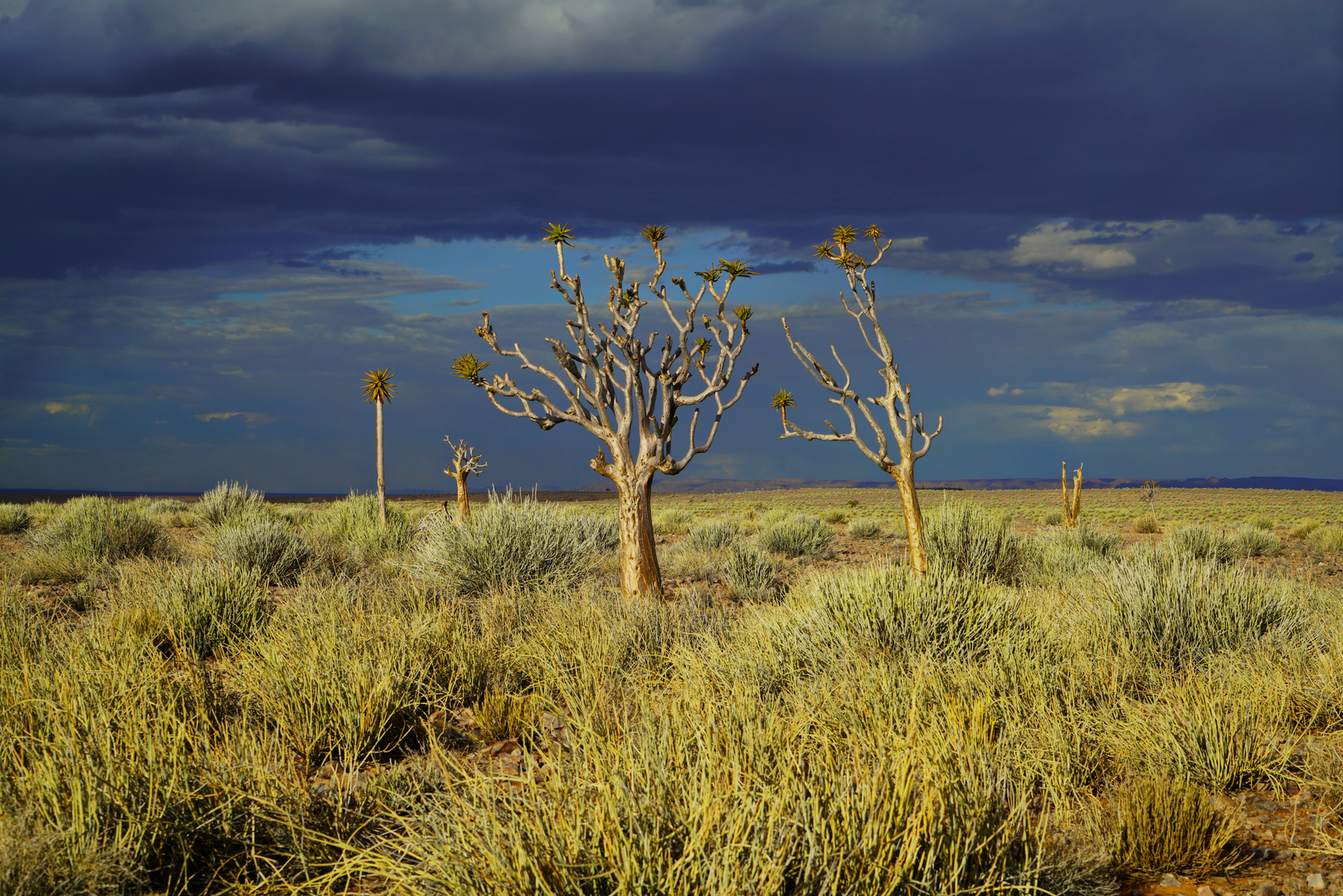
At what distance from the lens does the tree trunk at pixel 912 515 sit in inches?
432

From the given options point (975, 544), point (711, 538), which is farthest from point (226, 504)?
point (975, 544)

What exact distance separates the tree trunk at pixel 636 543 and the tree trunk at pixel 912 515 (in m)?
3.51

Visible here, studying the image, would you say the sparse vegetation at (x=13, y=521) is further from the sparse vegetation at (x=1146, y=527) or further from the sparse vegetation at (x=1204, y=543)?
the sparse vegetation at (x=1146, y=527)

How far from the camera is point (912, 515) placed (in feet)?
37.4

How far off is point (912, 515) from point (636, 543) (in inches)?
158

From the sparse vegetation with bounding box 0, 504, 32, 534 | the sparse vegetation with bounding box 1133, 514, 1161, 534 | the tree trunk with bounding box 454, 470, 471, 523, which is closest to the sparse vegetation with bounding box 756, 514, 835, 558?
the tree trunk with bounding box 454, 470, 471, 523

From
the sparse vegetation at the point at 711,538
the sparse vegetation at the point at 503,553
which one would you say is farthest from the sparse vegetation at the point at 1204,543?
the sparse vegetation at the point at 503,553

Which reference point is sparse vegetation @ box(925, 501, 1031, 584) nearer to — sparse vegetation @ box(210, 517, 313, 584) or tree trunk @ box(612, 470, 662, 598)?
tree trunk @ box(612, 470, 662, 598)

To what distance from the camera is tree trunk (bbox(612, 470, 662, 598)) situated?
1049 cm

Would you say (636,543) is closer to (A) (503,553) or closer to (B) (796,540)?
(A) (503,553)

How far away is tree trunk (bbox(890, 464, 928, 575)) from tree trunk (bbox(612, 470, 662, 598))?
11.5ft

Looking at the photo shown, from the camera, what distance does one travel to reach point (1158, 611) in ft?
27.1

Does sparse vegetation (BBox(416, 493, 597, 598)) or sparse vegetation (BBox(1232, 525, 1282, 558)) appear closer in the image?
sparse vegetation (BBox(416, 493, 597, 598))

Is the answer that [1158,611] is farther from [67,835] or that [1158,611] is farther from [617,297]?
[67,835]
